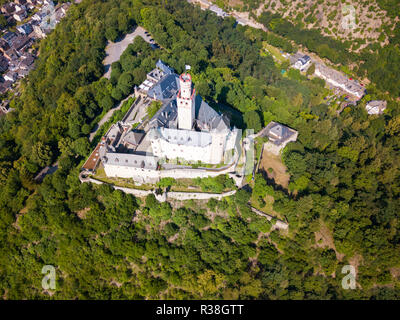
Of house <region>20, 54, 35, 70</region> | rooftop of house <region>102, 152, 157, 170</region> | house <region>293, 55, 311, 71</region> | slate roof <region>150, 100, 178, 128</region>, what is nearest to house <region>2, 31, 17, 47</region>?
house <region>20, 54, 35, 70</region>

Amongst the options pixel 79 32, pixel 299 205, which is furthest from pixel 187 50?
pixel 299 205

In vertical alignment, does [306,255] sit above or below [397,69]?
below

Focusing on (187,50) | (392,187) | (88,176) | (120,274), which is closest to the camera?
(120,274)

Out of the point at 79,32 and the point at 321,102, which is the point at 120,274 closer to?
the point at 321,102

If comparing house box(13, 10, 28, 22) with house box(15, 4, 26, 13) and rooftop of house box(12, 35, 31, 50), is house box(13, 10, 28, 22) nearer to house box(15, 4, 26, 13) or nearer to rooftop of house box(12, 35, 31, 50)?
house box(15, 4, 26, 13)

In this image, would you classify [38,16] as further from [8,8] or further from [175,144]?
[175,144]

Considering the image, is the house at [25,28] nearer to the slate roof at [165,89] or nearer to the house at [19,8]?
the house at [19,8]
